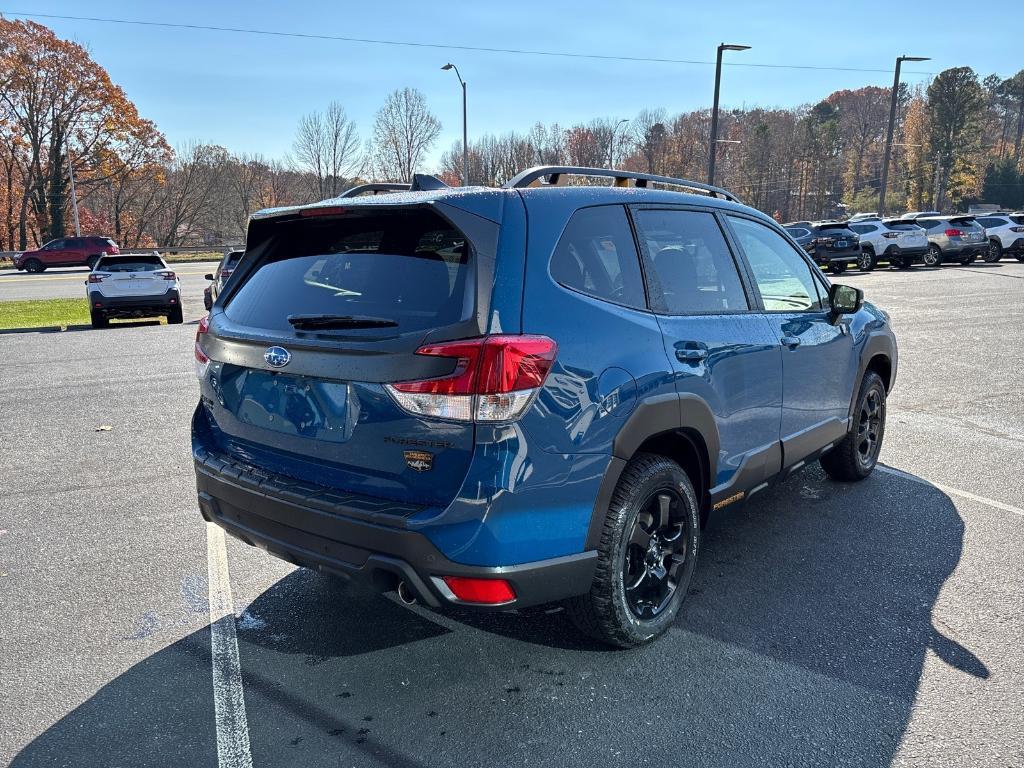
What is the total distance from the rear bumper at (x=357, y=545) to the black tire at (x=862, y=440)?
2.99 metres

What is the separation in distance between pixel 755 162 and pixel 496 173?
45885 millimetres

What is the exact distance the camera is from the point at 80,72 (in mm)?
48031

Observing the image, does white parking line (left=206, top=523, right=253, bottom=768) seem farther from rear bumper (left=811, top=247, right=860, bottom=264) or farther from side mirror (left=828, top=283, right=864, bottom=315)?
rear bumper (left=811, top=247, right=860, bottom=264)

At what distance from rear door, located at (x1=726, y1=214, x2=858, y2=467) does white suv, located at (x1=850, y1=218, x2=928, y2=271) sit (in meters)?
25.1

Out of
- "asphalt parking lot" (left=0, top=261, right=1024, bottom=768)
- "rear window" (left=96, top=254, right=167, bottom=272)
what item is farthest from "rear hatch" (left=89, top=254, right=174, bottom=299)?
"asphalt parking lot" (left=0, top=261, right=1024, bottom=768)

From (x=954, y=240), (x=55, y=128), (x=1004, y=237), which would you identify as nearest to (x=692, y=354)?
(x=954, y=240)

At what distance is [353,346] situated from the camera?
2645mm

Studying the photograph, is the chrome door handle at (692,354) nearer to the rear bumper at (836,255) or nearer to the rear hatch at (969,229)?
the rear bumper at (836,255)

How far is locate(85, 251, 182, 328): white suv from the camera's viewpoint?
1455cm

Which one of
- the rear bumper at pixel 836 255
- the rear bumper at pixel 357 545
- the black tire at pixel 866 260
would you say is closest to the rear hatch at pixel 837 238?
the rear bumper at pixel 836 255

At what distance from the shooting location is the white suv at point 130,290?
14.5m

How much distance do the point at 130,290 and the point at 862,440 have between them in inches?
539

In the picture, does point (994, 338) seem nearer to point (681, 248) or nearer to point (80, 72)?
point (681, 248)

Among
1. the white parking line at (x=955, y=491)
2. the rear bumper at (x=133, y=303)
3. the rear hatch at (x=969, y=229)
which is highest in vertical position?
the rear hatch at (x=969, y=229)
